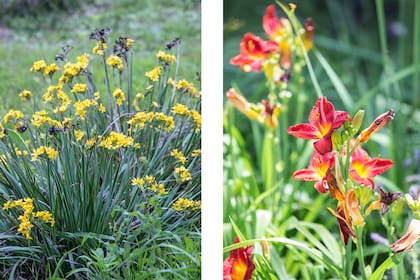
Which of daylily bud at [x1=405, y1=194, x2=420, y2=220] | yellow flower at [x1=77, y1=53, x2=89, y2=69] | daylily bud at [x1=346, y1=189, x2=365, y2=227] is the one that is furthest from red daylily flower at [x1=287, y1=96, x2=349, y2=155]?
yellow flower at [x1=77, y1=53, x2=89, y2=69]

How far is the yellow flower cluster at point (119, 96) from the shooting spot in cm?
233

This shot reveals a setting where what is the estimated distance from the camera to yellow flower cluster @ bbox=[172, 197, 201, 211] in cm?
Result: 229

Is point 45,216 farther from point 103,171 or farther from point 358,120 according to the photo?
point 358,120

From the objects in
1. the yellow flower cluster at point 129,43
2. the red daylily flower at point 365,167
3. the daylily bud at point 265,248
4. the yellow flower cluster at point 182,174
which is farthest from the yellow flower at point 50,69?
the red daylily flower at point 365,167

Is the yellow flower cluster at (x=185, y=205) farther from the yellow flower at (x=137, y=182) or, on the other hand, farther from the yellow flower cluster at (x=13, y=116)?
the yellow flower cluster at (x=13, y=116)

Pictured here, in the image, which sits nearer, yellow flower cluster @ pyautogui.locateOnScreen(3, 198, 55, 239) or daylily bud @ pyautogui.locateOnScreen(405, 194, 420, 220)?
daylily bud @ pyautogui.locateOnScreen(405, 194, 420, 220)

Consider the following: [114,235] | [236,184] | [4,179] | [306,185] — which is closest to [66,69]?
[4,179]

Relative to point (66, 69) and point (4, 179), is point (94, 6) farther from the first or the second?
point (4, 179)

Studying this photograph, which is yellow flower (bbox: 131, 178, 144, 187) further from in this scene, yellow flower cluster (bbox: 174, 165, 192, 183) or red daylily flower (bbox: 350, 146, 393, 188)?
red daylily flower (bbox: 350, 146, 393, 188)

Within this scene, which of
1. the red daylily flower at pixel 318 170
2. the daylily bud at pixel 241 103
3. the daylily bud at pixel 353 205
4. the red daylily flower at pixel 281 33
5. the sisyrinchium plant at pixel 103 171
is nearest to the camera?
the daylily bud at pixel 353 205

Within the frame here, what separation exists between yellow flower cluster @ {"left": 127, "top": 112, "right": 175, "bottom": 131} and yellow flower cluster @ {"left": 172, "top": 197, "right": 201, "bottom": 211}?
23 cm

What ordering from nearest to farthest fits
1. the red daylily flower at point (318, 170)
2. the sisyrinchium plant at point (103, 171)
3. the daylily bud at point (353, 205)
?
the daylily bud at point (353, 205) → the red daylily flower at point (318, 170) → the sisyrinchium plant at point (103, 171)

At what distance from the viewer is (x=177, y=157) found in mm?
2318

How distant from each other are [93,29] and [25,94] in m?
0.28
